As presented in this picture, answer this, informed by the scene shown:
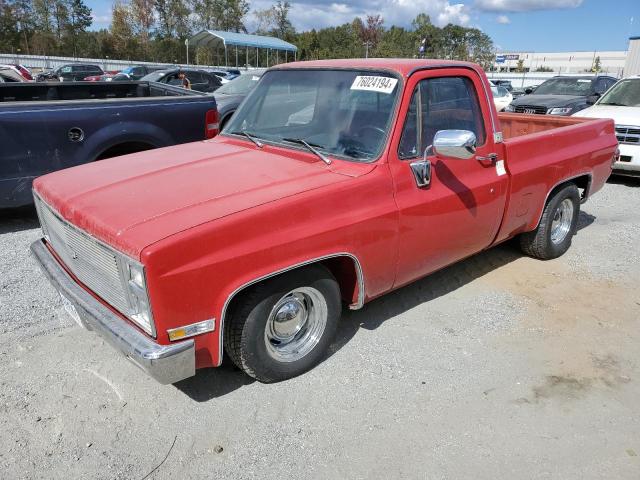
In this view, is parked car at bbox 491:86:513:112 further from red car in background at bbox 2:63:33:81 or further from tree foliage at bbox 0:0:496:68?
tree foliage at bbox 0:0:496:68

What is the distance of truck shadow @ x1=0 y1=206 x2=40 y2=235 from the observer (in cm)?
582

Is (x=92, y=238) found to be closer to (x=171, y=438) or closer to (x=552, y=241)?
(x=171, y=438)

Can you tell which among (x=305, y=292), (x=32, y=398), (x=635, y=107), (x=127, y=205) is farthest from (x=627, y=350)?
(x=635, y=107)

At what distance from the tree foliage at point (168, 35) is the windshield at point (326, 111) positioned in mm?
45874

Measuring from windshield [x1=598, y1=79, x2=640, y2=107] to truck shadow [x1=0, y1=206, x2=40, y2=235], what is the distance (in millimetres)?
9480

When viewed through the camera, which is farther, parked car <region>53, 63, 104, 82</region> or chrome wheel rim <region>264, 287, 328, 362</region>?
parked car <region>53, 63, 104, 82</region>

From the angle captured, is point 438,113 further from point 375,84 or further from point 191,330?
point 191,330

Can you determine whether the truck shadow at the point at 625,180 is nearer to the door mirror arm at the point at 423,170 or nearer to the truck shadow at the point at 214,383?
the door mirror arm at the point at 423,170

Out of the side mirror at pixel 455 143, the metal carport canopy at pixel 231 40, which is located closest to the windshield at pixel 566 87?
the side mirror at pixel 455 143

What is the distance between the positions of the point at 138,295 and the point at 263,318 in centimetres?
70

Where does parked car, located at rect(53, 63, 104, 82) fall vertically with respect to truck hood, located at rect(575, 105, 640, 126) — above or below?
below

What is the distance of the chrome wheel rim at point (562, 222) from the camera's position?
17.1ft

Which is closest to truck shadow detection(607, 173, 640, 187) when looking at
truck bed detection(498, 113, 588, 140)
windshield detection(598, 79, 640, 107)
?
windshield detection(598, 79, 640, 107)

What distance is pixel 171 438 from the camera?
9.05 feet
